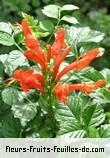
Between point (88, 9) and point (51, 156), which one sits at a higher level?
point (88, 9)

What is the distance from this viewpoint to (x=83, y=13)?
2.81 m

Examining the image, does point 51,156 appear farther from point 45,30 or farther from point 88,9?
point 88,9

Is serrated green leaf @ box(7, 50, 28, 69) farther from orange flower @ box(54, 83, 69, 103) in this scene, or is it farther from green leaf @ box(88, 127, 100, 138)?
green leaf @ box(88, 127, 100, 138)

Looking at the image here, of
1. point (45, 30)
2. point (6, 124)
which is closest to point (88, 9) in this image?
point (45, 30)

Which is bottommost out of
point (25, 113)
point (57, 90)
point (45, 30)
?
point (25, 113)

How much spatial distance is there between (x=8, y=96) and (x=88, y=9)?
1.55 m

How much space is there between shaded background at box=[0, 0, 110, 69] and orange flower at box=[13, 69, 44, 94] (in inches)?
41.3

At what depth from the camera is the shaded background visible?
2.40m

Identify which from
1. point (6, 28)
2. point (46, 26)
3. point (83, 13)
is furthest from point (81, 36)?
point (83, 13)

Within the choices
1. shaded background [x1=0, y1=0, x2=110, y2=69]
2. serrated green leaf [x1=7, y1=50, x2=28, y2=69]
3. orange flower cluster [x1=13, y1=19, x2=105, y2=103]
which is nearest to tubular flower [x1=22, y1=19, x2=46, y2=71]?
orange flower cluster [x1=13, y1=19, x2=105, y2=103]

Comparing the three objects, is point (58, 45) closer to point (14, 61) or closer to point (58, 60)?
point (58, 60)

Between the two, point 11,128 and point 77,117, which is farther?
point 11,128

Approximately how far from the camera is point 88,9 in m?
2.83

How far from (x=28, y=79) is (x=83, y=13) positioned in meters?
1.60
